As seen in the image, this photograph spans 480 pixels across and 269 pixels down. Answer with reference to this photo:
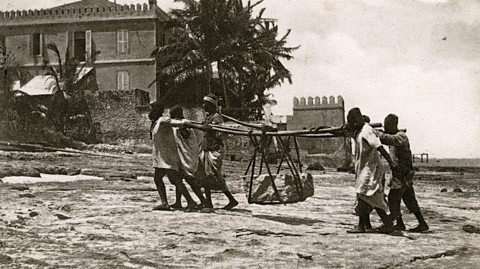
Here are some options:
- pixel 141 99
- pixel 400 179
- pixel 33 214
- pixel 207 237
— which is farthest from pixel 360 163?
pixel 141 99

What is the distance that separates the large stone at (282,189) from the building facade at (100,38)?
23.3 metres

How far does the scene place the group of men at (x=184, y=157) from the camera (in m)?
6.81

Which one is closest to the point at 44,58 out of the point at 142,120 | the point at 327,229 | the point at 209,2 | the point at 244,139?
the point at 142,120

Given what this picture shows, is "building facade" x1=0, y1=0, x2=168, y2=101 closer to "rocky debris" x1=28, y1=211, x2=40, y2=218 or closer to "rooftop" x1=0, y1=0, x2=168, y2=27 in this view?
"rooftop" x1=0, y1=0, x2=168, y2=27

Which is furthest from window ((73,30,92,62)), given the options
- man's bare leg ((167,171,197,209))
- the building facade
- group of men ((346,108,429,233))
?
group of men ((346,108,429,233))

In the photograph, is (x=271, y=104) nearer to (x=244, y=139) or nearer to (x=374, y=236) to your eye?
(x=244, y=139)

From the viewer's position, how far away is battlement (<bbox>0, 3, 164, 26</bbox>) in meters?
29.3

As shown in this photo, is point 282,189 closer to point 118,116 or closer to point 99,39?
point 118,116

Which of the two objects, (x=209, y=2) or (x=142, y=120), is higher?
(x=209, y=2)

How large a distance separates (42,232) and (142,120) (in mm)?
21530

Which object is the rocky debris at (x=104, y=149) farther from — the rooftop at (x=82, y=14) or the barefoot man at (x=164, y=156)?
the barefoot man at (x=164, y=156)

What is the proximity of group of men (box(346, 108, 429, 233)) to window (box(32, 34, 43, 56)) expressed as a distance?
93.4 feet

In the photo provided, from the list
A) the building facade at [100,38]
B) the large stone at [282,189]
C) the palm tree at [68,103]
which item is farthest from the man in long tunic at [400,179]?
the building facade at [100,38]

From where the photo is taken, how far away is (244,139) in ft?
77.5
